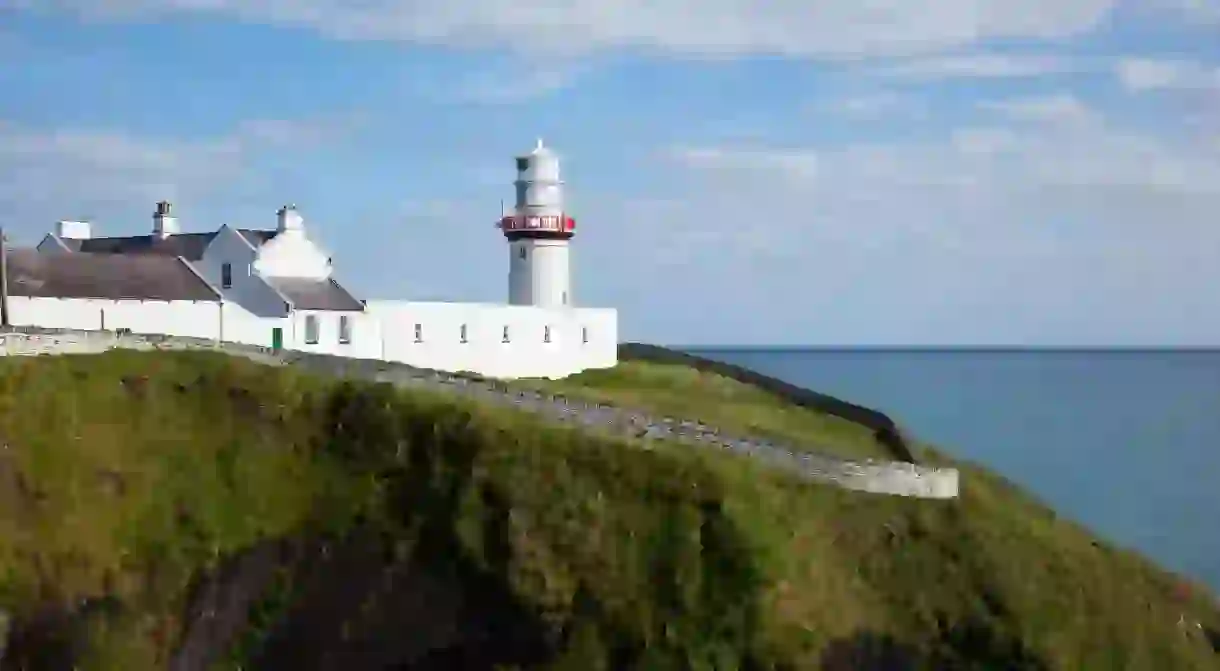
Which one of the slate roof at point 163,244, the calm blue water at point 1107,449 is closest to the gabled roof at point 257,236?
the slate roof at point 163,244

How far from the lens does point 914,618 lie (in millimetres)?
28516

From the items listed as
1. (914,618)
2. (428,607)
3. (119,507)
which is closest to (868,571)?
(914,618)

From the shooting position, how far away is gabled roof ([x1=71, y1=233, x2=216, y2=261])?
4619cm

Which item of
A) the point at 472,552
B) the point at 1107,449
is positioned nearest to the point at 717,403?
the point at 472,552

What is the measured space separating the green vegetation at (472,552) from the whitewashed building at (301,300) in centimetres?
728

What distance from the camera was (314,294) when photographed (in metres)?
44.7

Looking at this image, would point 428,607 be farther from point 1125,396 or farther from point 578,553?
point 1125,396

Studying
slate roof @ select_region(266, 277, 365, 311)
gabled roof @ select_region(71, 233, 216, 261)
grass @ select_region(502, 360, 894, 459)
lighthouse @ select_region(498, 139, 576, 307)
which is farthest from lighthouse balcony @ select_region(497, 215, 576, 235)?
gabled roof @ select_region(71, 233, 216, 261)

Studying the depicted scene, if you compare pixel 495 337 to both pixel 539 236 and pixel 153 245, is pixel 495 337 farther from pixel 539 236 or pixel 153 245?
pixel 153 245

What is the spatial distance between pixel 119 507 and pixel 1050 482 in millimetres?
54447

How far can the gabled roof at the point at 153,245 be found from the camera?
46.2m

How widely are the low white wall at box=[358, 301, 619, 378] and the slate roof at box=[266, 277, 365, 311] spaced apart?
930mm

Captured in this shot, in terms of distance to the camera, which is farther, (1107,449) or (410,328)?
(1107,449)

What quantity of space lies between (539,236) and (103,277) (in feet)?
58.3
